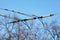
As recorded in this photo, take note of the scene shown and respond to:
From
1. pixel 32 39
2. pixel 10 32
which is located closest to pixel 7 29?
pixel 10 32

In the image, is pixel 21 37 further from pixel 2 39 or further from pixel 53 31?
pixel 53 31

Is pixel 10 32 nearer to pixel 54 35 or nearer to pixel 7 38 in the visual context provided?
pixel 7 38

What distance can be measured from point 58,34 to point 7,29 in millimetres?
6073

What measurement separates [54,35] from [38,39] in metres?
1.96

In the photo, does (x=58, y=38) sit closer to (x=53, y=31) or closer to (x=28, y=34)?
(x=53, y=31)

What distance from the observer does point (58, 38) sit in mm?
18641

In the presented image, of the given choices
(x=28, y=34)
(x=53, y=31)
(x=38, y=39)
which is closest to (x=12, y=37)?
(x=28, y=34)

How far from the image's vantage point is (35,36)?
1877 centimetres

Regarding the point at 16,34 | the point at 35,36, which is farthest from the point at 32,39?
the point at 16,34

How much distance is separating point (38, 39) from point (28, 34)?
133 cm

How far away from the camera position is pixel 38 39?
61.4ft

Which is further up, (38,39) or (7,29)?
(7,29)

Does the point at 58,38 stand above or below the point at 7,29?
below

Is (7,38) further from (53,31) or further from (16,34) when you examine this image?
(53,31)
